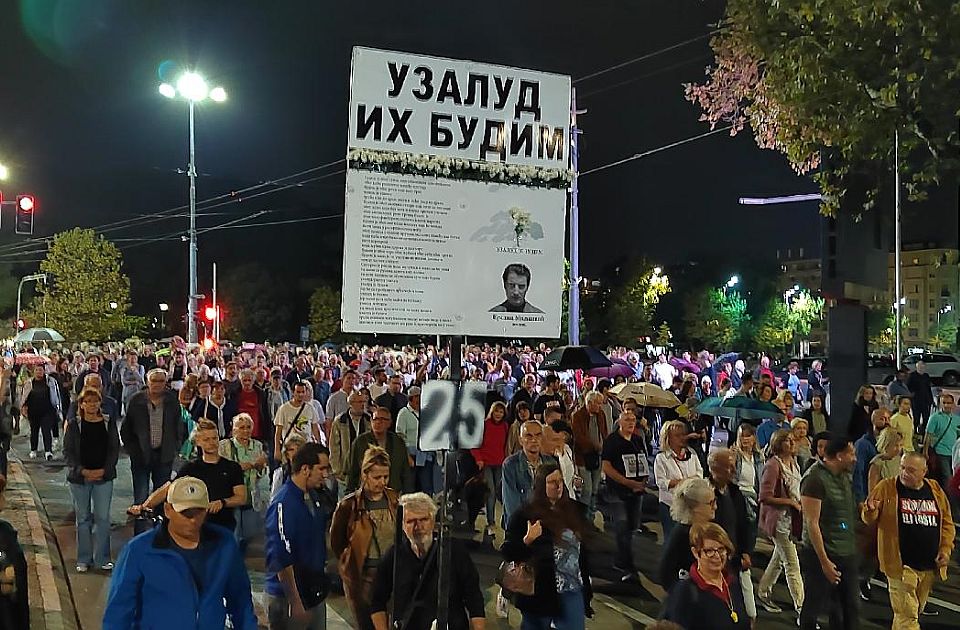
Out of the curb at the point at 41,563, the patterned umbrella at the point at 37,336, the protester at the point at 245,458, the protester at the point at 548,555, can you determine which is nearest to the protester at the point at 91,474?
the curb at the point at 41,563

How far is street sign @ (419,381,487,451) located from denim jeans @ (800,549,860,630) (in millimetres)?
3347

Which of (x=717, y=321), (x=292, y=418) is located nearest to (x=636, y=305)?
(x=717, y=321)

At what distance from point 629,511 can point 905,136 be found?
618 centimetres

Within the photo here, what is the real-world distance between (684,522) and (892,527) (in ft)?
7.53

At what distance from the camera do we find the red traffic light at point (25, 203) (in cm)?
1980

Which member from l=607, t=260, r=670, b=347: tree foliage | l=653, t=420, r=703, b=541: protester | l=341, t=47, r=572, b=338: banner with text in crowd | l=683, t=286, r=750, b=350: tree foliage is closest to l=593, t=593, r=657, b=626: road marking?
l=653, t=420, r=703, b=541: protester

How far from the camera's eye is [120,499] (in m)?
12.2

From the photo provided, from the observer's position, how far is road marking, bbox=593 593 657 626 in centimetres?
735

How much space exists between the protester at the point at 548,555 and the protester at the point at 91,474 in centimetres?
473

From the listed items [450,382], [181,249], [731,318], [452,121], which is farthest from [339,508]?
[181,249]

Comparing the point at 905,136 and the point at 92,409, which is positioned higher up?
the point at 905,136

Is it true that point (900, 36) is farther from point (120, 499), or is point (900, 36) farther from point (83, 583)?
point (120, 499)

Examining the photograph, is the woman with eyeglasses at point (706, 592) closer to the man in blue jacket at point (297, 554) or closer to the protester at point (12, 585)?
the man in blue jacket at point (297, 554)

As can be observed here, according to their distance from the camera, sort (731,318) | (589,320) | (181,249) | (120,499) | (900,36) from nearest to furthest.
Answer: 1. (900,36)
2. (120,499)
3. (589,320)
4. (731,318)
5. (181,249)
